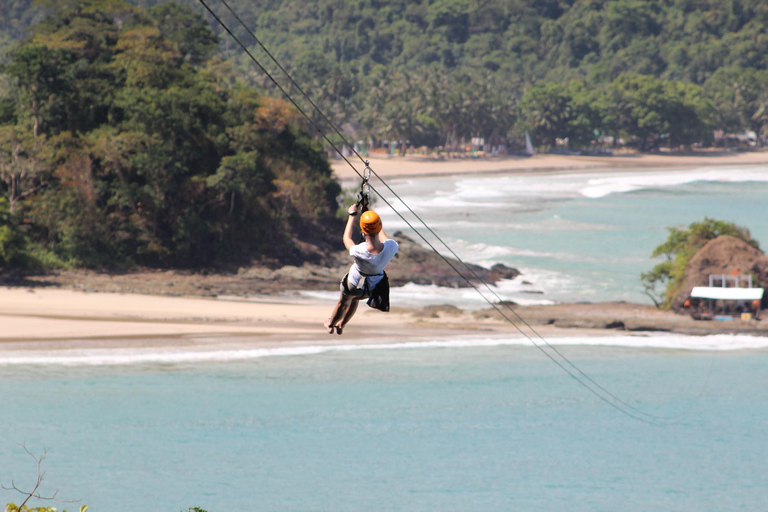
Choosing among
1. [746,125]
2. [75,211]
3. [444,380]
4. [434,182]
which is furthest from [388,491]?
[746,125]

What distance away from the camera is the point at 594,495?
2856 centimetres

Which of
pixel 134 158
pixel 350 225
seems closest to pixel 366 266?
pixel 350 225

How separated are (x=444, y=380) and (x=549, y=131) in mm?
135597

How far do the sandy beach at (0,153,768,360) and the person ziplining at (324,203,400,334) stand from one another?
93.2 feet

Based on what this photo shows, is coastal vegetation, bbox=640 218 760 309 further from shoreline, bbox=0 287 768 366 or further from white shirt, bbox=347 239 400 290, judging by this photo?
white shirt, bbox=347 239 400 290

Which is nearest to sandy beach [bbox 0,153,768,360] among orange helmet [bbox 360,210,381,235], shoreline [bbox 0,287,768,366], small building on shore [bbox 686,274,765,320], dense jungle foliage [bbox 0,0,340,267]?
shoreline [bbox 0,287,768,366]

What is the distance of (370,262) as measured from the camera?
11203 millimetres

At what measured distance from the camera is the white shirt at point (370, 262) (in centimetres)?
1116

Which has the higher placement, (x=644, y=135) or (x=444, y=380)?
(x=644, y=135)

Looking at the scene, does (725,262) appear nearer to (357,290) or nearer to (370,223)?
(357,290)

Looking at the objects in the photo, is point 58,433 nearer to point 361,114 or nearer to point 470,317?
point 470,317

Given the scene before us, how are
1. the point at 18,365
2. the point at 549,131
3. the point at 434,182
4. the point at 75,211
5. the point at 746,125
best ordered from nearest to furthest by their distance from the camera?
the point at 18,365 < the point at 75,211 < the point at 434,182 < the point at 549,131 < the point at 746,125

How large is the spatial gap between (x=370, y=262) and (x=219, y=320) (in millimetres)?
32609

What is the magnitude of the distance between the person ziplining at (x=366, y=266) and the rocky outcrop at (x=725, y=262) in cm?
3373
